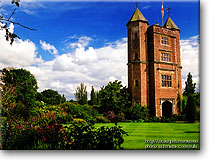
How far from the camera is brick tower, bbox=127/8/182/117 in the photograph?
16812 millimetres

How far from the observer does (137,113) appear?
15.1 m

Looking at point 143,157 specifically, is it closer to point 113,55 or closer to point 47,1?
point 113,55

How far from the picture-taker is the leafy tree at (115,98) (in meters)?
16.5

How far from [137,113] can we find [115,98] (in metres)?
2.68

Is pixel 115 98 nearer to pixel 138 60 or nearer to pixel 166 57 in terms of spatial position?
pixel 138 60

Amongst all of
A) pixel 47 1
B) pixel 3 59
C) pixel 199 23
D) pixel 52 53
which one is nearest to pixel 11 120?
pixel 3 59

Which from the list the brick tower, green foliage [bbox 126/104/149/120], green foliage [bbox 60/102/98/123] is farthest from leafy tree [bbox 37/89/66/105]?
Answer: the brick tower

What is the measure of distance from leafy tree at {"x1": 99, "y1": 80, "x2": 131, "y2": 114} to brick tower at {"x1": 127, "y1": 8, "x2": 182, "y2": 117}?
69 cm

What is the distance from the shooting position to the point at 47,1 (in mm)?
7559

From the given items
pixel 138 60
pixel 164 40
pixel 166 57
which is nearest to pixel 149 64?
pixel 138 60

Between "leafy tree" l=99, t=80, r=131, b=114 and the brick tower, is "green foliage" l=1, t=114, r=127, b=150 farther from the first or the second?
the brick tower

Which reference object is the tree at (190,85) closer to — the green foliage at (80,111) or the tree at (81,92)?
the tree at (81,92)

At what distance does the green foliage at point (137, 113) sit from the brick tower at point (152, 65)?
3.63 ft

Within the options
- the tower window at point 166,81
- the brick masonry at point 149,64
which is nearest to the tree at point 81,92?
the brick masonry at point 149,64
